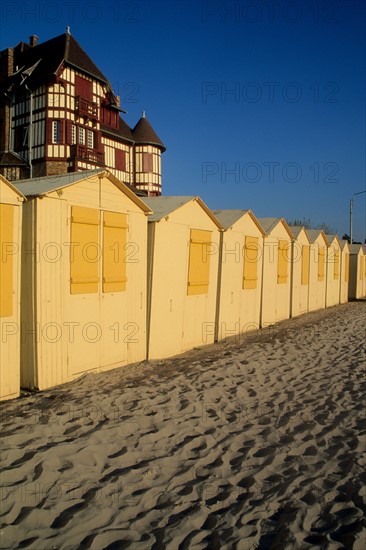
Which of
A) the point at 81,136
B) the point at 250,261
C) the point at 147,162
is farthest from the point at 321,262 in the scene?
the point at 147,162

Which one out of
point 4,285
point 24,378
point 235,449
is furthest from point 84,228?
point 235,449

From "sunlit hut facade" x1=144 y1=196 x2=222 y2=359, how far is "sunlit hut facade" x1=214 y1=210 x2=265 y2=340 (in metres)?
0.31

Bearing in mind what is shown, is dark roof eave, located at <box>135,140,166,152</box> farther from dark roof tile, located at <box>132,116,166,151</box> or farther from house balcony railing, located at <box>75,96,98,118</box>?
house balcony railing, located at <box>75,96,98,118</box>

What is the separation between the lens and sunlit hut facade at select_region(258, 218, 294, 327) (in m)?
11.3

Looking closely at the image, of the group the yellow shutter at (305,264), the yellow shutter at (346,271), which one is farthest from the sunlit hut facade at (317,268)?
the yellow shutter at (346,271)

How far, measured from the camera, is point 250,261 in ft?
33.7

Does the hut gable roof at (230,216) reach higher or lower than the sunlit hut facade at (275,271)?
higher

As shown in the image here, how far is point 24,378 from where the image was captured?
213 inches

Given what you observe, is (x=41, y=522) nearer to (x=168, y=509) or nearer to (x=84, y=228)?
(x=168, y=509)

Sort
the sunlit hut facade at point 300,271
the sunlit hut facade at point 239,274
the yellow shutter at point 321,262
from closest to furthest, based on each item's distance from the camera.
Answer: the sunlit hut facade at point 239,274 → the sunlit hut facade at point 300,271 → the yellow shutter at point 321,262

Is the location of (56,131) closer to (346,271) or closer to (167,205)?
(346,271)

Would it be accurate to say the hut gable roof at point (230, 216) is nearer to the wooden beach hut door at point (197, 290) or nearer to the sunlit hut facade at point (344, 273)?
the wooden beach hut door at point (197, 290)

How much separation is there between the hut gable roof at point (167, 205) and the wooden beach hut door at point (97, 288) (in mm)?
860

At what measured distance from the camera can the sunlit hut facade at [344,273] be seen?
1930 cm
